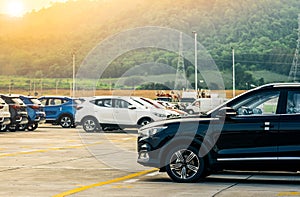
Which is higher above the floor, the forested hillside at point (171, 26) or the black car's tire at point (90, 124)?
the forested hillside at point (171, 26)

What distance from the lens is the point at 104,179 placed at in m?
13.5

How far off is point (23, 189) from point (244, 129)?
390cm

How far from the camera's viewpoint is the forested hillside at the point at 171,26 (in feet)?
372

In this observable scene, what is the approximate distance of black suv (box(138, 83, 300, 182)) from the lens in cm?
1227

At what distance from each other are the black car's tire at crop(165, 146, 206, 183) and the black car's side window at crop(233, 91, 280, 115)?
43.6 inches

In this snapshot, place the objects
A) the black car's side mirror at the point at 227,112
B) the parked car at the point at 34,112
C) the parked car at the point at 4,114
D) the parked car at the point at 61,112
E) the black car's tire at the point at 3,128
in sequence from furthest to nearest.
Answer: the parked car at the point at 61,112 → the parked car at the point at 34,112 → the black car's tire at the point at 3,128 → the parked car at the point at 4,114 → the black car's side mirror at the point at 227,112

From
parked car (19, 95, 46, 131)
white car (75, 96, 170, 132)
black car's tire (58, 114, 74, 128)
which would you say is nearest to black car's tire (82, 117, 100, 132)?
white car (75, 96, 170, 132)

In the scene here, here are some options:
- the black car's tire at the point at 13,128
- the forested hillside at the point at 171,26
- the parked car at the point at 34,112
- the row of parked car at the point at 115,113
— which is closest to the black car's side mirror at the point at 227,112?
the row of parked car at the point at 115,113

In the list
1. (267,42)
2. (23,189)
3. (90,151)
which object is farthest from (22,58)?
(23,189)

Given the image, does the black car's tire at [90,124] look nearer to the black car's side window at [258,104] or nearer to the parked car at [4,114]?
the parked car at [4,114]

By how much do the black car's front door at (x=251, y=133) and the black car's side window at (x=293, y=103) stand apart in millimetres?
211

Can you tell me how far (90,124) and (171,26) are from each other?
8300cm

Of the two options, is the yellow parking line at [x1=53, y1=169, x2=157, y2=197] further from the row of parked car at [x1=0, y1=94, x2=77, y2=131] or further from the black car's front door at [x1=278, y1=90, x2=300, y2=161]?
the row of parked car at [x1=0, y1=94, x2=77, y2=131]

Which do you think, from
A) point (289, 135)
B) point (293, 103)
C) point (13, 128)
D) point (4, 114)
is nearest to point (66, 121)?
point (13, 128)
